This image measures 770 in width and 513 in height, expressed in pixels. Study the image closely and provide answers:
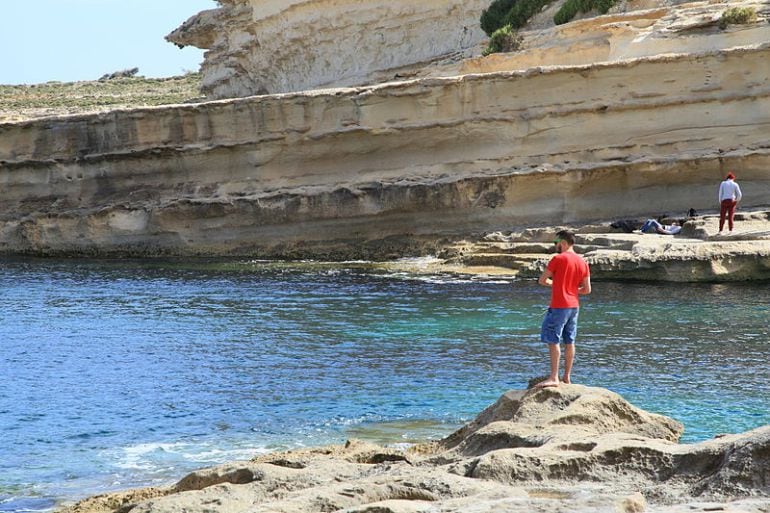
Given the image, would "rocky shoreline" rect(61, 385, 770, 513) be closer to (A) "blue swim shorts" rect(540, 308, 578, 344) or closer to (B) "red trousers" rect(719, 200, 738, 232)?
(A) "blue swim shorts" rect(540, 308, 578, 344)

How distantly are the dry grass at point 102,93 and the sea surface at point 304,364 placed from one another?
2943 cm

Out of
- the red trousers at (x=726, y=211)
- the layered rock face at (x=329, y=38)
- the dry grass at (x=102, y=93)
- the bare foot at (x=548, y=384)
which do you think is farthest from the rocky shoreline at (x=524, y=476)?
the dry grass at (x=102, y=93)

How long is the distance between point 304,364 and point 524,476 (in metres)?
6.32

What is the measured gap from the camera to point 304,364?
39.9 ft

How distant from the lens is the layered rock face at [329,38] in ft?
106

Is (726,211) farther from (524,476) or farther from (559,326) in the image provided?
(524,476)

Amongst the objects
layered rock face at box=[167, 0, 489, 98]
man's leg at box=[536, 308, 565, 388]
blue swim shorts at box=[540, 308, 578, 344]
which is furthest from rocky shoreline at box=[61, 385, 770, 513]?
layered rock face at box=[167, 0, 489, 98]

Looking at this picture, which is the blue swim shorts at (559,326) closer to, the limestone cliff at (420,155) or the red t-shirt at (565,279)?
the red t-shirt at (565,279)

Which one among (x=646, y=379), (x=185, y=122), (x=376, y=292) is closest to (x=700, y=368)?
(x=646, y=379)

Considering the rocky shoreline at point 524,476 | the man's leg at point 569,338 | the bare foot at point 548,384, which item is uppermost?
the man's leg at point 569,338

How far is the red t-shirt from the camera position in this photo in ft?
27.1

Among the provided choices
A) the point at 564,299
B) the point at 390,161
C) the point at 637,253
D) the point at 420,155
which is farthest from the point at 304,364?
the point at 390,161

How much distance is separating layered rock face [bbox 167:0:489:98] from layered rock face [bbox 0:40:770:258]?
8171mm

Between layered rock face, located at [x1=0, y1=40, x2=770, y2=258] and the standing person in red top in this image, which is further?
layered rock face, located at [x1=0, y1=40, x2=770, y2=258]
